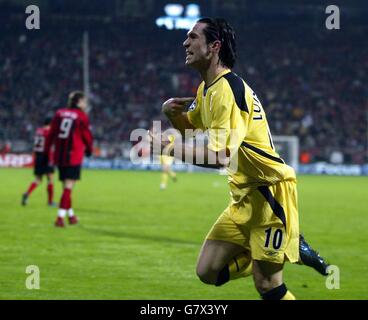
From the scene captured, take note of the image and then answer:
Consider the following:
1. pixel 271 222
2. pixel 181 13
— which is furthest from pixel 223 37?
pixel 181 13

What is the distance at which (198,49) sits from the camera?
5926mm

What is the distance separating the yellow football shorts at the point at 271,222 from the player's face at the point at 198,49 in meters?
1.05

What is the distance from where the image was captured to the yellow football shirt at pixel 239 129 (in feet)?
18.2

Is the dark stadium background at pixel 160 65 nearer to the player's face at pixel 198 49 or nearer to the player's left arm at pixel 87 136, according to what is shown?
the player's left arm at pixel 87 136

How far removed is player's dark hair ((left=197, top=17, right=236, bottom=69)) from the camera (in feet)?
19.5

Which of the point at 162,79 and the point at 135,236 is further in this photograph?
the point at 162,79

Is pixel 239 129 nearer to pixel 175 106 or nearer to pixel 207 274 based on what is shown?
pixel 175 106

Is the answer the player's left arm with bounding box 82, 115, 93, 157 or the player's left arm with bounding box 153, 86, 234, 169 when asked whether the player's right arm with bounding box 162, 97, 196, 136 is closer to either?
the player's left arm with bounding box 153, 86, 234, 169

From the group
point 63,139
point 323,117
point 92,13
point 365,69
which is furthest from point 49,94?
point 63,139

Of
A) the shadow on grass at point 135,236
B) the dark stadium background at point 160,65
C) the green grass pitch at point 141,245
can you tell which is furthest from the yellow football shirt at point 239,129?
the dark stadium background at point 160,65

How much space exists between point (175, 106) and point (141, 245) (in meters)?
5.76

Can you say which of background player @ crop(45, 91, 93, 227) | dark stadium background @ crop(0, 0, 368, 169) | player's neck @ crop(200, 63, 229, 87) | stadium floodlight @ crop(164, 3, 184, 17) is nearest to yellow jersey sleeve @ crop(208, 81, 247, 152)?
player's neck @ crop(200, 63, 229, 87)

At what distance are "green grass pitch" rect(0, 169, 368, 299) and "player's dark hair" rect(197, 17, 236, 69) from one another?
9.55 feet
